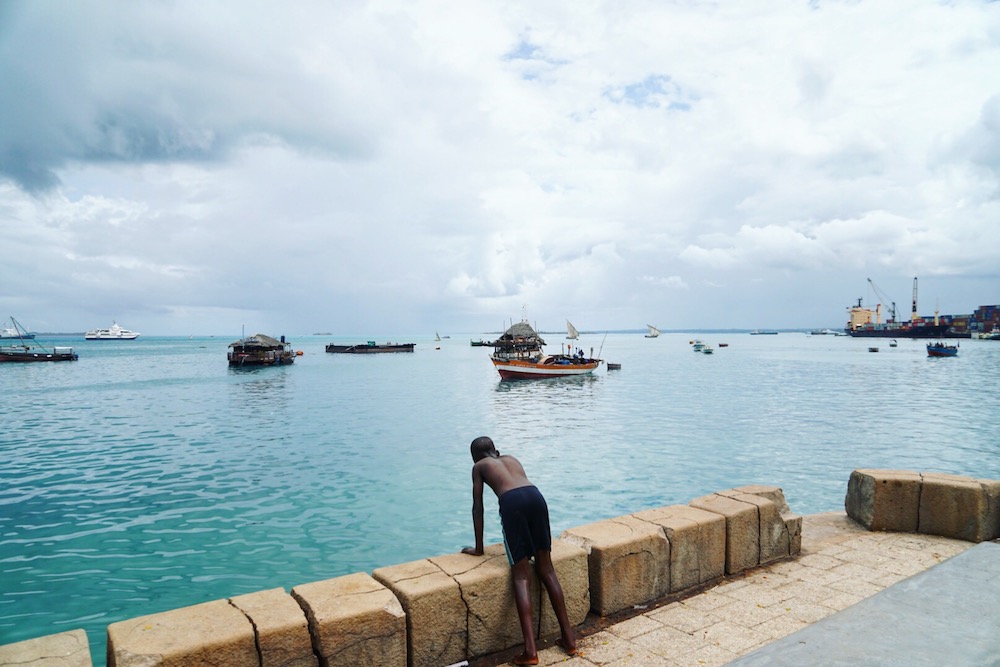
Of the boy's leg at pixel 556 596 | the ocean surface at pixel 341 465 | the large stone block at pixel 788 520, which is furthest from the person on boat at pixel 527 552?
the ocean surface at pixel 341 465

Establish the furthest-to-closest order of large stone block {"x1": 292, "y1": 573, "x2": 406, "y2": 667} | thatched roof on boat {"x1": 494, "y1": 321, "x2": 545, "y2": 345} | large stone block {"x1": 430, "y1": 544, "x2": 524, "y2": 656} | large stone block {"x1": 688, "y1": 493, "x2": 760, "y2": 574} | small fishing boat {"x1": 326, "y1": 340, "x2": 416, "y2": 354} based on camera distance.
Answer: small fishing boat {"x1": 326, "y1": 340, "x2": 416, "y2": 354} < thatched roof on boat {"x1": 494, "y1": 321, "x2": 545, "y2": 345} < large stone block {"x1": 688, "y1": 493, "x2": 760, "y2": 574} < large stone block {"x1": 430, "y1": 544, "x2": 524, "y2": 656} < large stone block {"x1": 292, "y1": 573, "x2": 406, "y2": 667}

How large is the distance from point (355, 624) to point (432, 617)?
0.59 metres

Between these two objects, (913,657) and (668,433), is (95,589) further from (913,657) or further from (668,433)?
(668,433)

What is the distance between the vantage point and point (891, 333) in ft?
564

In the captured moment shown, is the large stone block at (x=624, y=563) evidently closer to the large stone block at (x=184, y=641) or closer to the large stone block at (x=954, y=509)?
the large stone block at (x=184, y=641)

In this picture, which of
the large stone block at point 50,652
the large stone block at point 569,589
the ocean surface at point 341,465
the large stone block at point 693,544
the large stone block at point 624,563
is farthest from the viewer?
the ocean surface at point 341,465

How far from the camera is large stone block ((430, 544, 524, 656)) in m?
4.41

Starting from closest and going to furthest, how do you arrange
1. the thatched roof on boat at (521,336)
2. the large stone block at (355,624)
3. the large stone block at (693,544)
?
the large stone block at (355,624) → the large stone block at (693,544) → the thatched roof on boat at (521,336)

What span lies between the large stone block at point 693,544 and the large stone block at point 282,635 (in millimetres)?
3415

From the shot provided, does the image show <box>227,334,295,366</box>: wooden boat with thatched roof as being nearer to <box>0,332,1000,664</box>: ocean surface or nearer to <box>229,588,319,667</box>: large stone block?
<box>0,332,1000,664</box>: ocean surface

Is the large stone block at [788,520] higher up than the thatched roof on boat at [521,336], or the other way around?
the thatched roof on boat at [521,336]

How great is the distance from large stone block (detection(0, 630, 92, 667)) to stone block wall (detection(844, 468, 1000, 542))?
28.2ft

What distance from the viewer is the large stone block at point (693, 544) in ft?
18.6

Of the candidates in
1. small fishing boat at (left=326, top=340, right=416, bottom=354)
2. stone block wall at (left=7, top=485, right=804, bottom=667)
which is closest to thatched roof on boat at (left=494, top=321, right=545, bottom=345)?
small fishing boat at (left=326, top=340, right=416, bottom=354)
